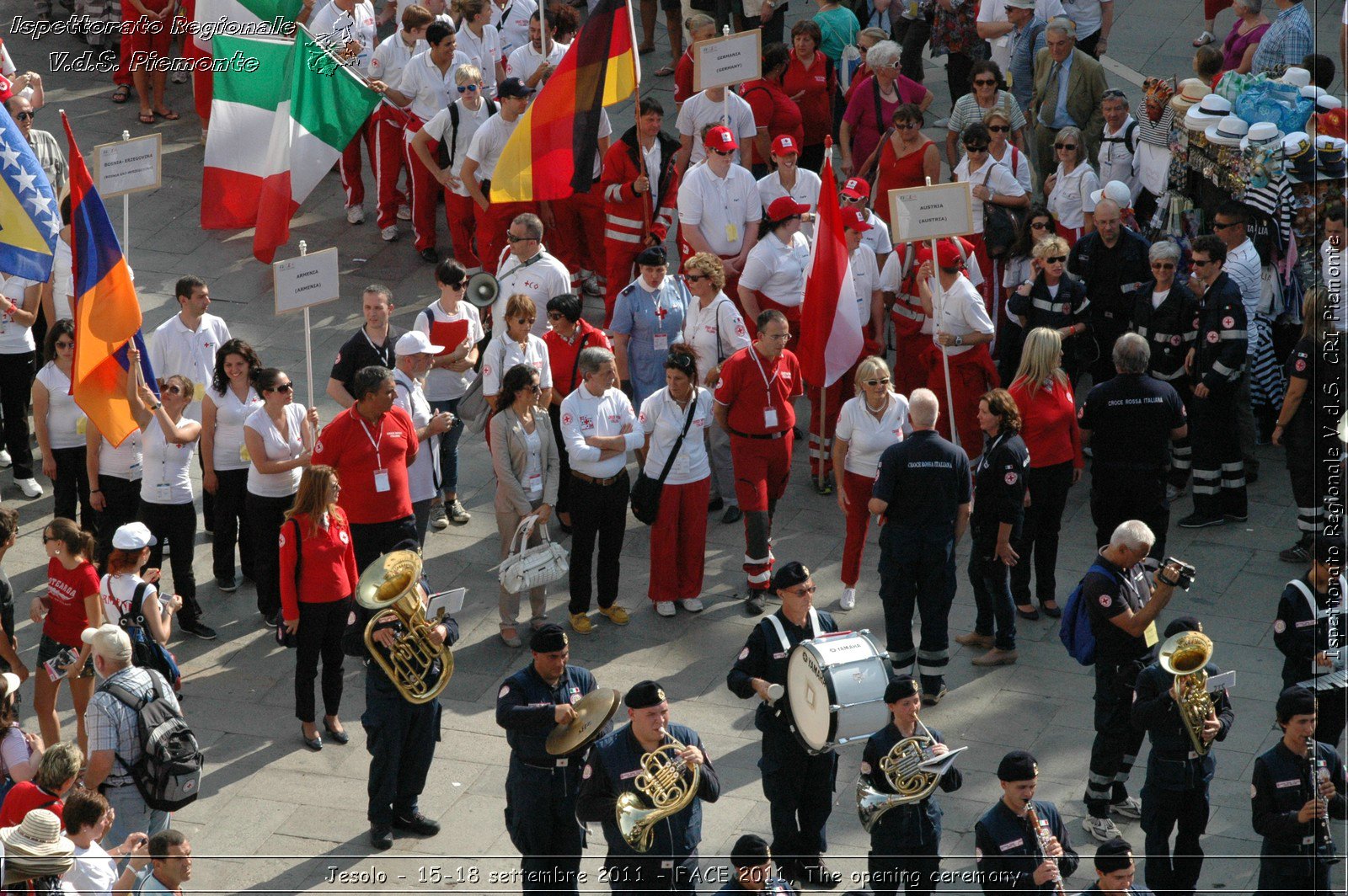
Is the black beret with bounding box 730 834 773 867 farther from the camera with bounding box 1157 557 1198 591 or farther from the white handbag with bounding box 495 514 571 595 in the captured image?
the white handbag with bounding box 495 514 571 595

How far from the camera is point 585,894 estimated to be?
902 cm

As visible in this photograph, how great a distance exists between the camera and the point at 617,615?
1124 centimetres

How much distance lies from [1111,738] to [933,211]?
394 centimetres

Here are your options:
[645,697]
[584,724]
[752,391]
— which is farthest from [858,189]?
[645,697]

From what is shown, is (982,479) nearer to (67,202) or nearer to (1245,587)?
(1245,587)

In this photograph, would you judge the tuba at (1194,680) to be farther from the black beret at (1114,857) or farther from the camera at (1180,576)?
the black beret at (1114,857)

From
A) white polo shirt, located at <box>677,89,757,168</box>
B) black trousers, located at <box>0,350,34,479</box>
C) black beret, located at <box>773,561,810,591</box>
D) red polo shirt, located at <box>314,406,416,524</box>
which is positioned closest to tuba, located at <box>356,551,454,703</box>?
red polo shirt, located at <box>314,406,416,524</box>

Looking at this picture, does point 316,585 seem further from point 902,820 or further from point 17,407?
point 17,407

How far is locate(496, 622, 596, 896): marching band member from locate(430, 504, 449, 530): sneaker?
370 centimetres

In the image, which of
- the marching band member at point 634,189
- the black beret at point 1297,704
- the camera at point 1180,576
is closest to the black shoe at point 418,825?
the camera at point 1180,576

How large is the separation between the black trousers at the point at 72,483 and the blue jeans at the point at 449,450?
7.48 ft

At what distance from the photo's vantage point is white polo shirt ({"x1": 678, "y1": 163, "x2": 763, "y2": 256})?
43.3 feet

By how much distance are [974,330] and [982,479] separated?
1834mm

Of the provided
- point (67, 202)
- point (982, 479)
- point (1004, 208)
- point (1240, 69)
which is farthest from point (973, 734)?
point (67, 202)
